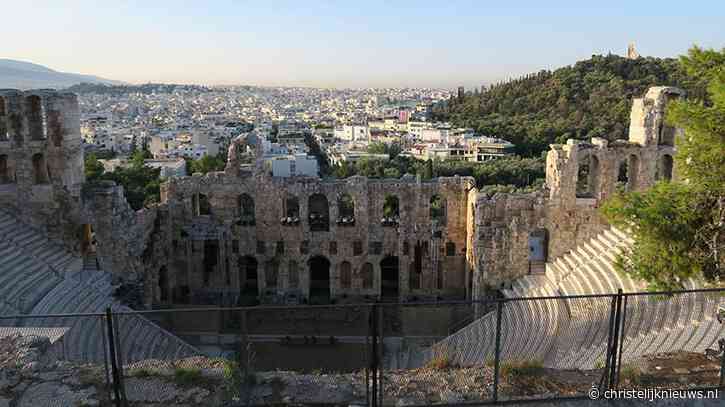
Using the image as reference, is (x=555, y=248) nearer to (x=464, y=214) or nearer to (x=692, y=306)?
(x=464, y=214)

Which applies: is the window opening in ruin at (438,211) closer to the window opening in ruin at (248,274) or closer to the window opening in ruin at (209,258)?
the window opening in ruin at (248,274)

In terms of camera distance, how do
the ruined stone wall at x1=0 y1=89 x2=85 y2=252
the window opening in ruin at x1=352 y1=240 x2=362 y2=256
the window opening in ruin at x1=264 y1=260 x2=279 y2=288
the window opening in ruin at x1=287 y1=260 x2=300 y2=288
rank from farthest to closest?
the window opening in ruin at x1=264 y1=260 x2=279 y2=288 → the window opening in ruin at x1=287 y1=260 x2=300 y2=288 → the window opening in ruin at x1=352 y1=240 x2=362 y2=256 → the ruined stone wall at x1=0 y1=89 x2=85 y2=252

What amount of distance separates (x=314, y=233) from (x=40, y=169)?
444 inches

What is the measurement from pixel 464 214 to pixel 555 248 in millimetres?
4686

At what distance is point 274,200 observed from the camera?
25812 millimetres

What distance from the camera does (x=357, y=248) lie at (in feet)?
86.1

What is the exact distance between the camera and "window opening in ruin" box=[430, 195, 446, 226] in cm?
2634

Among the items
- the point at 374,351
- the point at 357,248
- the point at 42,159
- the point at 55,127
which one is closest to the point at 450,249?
the point at 357,248

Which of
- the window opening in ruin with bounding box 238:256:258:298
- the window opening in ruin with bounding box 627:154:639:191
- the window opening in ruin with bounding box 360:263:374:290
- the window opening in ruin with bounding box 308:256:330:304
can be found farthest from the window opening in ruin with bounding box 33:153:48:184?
the window opening in ruin with bounding box 627:154:639:191

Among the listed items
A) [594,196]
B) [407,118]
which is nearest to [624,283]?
[594,196]

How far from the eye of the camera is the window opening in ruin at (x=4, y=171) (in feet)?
72.4

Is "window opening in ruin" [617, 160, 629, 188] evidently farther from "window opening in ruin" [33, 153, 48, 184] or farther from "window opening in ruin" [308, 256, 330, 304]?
"window opening in ruin" [33, 153, 48, 184]

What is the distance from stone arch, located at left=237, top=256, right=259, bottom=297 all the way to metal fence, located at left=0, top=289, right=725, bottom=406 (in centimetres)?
680

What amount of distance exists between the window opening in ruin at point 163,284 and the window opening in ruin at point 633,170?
19.8m
